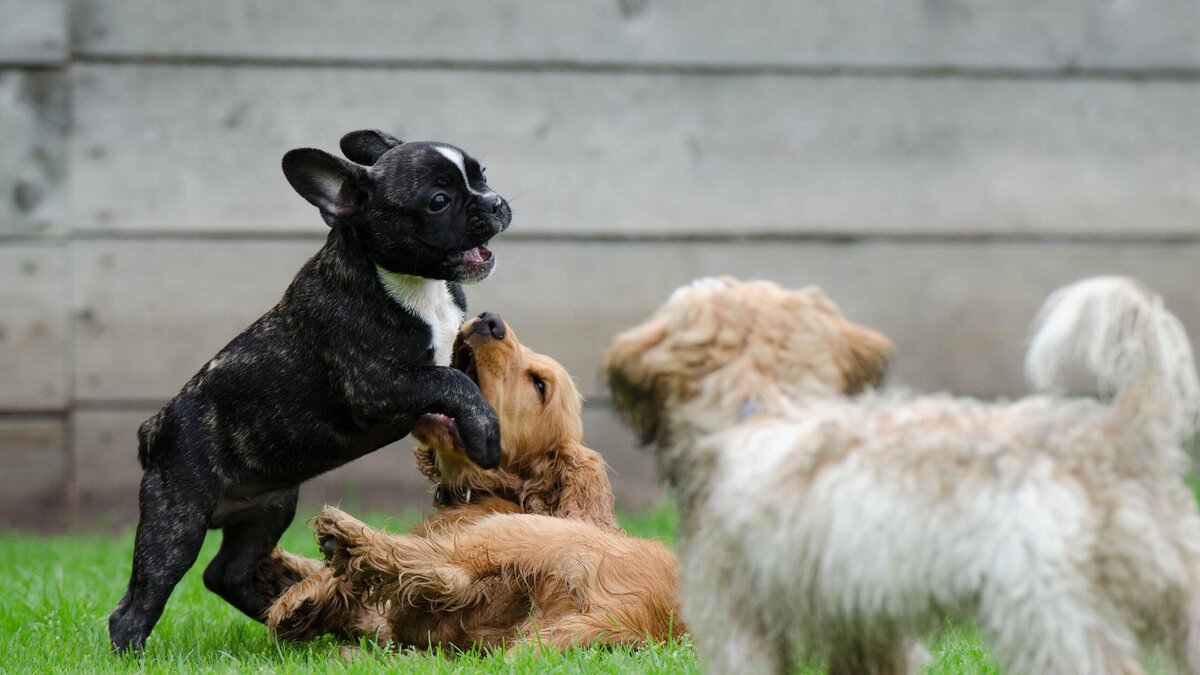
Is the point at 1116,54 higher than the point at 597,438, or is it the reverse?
the point at 1116,54

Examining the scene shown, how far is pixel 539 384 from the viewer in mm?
4688

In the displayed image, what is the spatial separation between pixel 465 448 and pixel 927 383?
4.35 meters

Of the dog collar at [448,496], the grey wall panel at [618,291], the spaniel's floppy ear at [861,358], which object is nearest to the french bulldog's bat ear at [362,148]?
the dog collar at [448,496]

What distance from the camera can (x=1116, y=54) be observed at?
7.80 m

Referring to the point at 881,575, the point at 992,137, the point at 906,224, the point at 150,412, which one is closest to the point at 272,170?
the point at 150,412

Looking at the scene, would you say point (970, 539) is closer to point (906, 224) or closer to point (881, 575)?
point (881, 575)

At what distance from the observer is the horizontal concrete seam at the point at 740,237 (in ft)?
24.0

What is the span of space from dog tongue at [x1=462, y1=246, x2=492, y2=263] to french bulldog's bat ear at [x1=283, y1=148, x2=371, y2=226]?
0.37 metres

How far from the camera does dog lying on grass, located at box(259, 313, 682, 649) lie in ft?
13.4

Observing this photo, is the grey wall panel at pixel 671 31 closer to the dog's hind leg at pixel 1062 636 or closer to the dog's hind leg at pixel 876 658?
the dog's hind leg at pixel 876 658

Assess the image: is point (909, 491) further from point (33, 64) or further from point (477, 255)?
point (33, 64)

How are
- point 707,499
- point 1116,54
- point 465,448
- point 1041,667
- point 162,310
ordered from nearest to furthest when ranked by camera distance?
point 1041,667 → point 707,499 → point 465,448 → point 162,310 → point 1116,54

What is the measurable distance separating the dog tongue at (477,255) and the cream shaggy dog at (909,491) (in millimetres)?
1384

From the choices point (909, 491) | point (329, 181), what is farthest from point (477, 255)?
point (909, 491)
